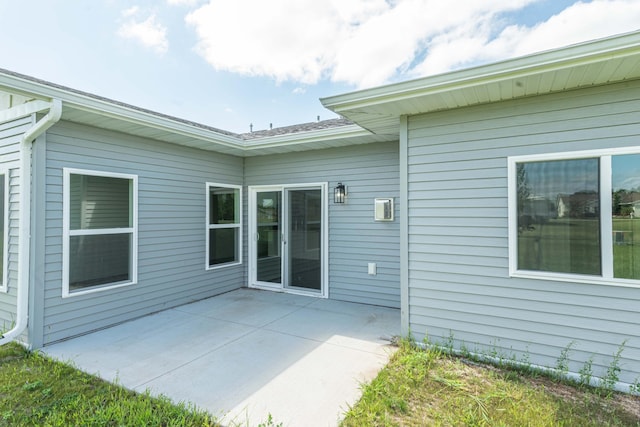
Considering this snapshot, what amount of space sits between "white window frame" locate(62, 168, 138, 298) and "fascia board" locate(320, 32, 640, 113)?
9.83ft

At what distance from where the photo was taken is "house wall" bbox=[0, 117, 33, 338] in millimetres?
3555

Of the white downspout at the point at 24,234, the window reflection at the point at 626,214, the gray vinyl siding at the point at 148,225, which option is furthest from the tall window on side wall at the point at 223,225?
the window reflection at the point at 626,214

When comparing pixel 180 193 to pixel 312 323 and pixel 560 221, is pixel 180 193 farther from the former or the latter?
pixel 560 221

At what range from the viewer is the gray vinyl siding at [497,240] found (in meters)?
2.70

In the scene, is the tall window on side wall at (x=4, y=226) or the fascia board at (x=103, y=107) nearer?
the fascia board at (x=103, y=107)

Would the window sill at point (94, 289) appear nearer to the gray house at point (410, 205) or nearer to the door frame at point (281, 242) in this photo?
the gray house at point (410, 205)

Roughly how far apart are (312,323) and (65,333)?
9.64 ft

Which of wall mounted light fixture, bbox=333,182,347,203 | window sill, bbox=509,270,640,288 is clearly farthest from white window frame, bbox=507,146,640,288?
wall mounted light fixture, bbox=333,182,347,203

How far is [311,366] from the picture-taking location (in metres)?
3.08

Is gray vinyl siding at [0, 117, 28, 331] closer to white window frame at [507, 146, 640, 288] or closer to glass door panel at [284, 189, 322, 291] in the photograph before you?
glass door panel at [284, 189, 322, 291]

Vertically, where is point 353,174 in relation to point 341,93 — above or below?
below

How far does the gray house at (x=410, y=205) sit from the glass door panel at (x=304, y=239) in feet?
0.68

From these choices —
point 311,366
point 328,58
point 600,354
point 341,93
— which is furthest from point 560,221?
point 328,58

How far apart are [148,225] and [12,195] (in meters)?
1.48
